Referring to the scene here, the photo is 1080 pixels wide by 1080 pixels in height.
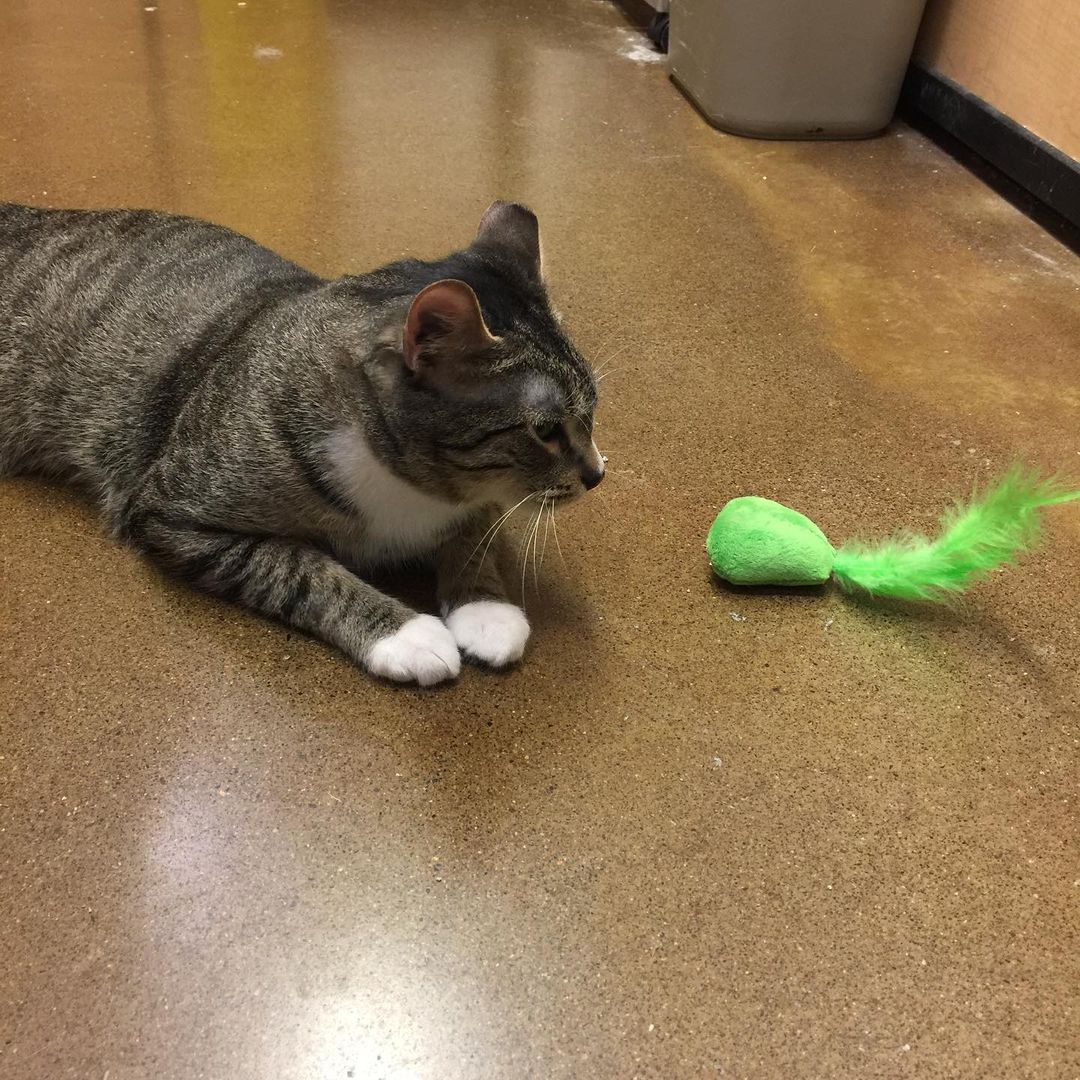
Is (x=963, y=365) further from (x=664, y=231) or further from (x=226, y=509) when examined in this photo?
(x=226, y=509)

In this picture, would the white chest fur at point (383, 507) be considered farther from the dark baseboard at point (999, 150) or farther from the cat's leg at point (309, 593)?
the dark baseboard at point (999, 150)

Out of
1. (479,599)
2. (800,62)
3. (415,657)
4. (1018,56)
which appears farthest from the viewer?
(800,62)

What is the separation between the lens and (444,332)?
3.51ft

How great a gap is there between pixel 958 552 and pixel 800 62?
74.4 inches

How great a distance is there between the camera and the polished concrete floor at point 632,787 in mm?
898

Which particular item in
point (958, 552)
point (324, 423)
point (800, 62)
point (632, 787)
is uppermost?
point (800, 62)

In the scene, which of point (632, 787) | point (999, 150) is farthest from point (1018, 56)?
point (632, 787)

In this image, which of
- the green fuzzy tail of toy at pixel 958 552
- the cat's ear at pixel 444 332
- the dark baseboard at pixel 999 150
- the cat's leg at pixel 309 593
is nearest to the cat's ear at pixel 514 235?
the cat's ear at pixel 444 332

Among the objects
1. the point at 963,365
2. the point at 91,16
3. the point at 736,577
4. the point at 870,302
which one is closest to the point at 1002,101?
the point at 870,302

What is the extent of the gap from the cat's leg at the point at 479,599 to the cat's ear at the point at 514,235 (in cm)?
34

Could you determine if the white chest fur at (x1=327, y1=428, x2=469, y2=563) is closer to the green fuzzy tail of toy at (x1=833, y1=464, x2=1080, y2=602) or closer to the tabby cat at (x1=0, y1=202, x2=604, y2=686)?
the tabby cat at (x1=0, y1=202, x2=604, y2=686)

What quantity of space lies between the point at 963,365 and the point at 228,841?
5.12ft

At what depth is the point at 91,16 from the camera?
11.4 ft

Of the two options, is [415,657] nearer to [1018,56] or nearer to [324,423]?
[324,423]
